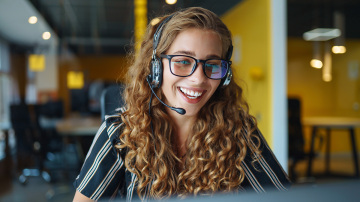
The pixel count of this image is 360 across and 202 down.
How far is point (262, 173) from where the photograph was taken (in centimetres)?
108

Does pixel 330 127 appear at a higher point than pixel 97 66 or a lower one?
lower

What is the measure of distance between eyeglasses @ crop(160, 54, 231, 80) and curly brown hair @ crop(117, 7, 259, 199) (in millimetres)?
68

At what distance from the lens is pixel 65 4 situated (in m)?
5.92

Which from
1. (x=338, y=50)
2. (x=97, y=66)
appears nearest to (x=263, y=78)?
(x=338, y=50)

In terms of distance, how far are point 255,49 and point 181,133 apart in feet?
9.98

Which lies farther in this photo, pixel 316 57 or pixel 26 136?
pixel 316 57

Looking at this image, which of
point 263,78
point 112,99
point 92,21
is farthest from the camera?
point 92,21

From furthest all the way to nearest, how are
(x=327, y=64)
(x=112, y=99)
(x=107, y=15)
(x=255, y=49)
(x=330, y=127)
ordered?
1. (x=107, y=15)
2. (x=327, y=64)
3. (x=330, y=127)
4. (x=255, y=49)
5. (x=112, y=99)

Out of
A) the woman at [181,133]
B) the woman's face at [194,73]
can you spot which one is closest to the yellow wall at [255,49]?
the woman at [181,133]

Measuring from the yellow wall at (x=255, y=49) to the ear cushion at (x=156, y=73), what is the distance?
2.62 m

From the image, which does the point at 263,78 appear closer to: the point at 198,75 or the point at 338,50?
the point at 338,50

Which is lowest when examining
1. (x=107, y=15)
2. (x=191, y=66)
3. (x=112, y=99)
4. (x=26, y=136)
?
(x=26, y=136)

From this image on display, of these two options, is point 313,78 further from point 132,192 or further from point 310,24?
point 132,192

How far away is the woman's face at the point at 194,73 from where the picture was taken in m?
1.00
